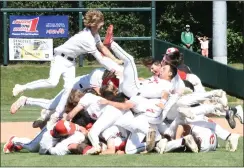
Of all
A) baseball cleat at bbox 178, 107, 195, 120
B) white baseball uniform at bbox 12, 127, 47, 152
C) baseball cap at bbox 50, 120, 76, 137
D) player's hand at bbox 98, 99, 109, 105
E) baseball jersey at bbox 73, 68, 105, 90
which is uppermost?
baseball jersey at bbox 73, 68, 105, 90

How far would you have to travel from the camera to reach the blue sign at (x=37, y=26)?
23750 millimetres

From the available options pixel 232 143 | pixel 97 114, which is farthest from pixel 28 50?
pixel 232 143

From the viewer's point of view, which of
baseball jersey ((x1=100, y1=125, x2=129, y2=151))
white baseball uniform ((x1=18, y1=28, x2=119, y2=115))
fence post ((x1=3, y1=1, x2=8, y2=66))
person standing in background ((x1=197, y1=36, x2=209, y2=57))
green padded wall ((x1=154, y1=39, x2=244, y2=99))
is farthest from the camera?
fence post ((x1=3, y1=1, x2=8, y2=66))

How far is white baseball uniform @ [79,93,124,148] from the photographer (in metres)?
8.86

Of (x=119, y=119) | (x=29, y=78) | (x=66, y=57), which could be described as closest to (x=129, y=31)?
(x=29, y=78)

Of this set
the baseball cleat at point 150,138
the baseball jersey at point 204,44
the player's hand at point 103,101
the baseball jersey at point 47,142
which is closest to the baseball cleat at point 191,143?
the baseball cleat at point 150,138

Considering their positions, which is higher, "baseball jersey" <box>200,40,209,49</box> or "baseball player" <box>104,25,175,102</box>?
"baseball player" <box>104,25,175,102</box>

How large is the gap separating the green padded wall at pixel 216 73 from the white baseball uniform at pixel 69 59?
9.52 meters

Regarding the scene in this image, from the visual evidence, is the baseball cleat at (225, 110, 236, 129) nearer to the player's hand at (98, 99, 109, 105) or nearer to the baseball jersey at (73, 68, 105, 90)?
the player's hand at (98, 99, 109, 105)

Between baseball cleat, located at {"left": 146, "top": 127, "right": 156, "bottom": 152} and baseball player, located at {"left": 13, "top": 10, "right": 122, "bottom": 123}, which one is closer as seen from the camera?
baseball cleat, located at {"left": 146, "top": 127, "right": 156, "bottom": 152}

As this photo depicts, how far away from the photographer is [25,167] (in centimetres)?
773

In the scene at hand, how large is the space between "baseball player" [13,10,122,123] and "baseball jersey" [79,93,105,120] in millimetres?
531

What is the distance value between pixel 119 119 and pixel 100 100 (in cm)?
36

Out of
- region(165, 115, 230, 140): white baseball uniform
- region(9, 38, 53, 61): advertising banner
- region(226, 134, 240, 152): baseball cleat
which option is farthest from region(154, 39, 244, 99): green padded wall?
region(226, 134, 240, 152): baseball cleat
